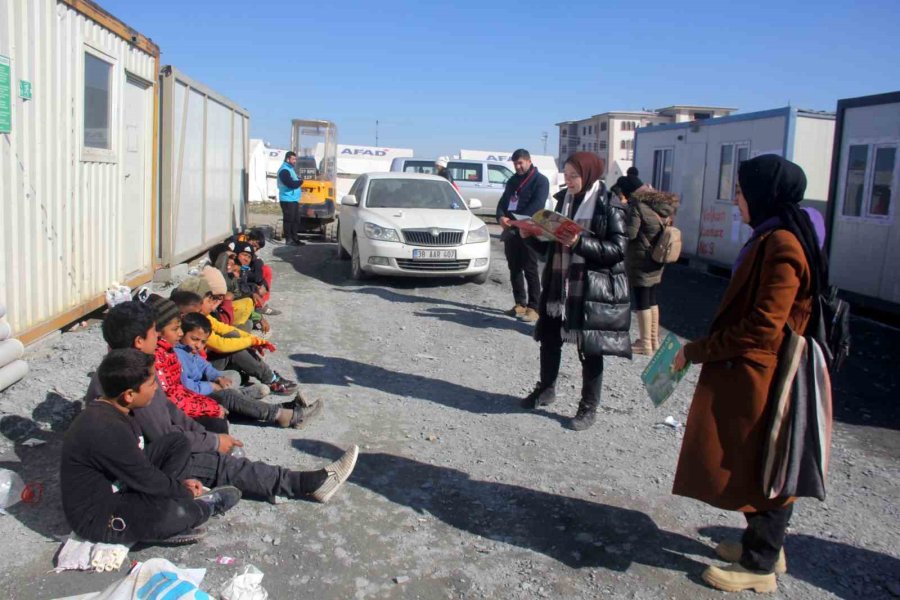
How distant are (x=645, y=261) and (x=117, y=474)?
18.6ft

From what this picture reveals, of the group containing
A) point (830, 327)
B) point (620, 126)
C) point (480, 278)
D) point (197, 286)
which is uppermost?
point (620, 126)

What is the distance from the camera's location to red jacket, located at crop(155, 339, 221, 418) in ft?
15.0

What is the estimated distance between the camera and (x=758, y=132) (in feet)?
42.3

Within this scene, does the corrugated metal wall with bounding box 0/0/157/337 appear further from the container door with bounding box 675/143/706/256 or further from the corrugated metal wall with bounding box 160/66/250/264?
the container door with bounding box 675/143/706/256

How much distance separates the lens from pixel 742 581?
135 inches

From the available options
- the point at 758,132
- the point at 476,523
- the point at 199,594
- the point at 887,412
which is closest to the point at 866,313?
the point at 758,132

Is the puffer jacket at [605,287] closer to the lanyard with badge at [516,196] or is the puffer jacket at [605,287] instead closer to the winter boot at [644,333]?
the winter boot at [644,333]

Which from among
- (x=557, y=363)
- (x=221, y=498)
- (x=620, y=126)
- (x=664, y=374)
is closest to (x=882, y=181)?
(x=557, y=363)

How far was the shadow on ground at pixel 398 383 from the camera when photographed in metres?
6.09

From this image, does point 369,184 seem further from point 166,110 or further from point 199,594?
point 199,594

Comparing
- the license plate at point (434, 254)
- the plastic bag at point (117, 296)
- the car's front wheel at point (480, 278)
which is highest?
the license plate at point (434, 254)

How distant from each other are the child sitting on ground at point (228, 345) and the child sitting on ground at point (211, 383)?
28 centimetres

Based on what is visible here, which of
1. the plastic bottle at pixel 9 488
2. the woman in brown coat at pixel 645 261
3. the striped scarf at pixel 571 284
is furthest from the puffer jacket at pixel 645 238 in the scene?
the plastic bottle at pixel 9 488

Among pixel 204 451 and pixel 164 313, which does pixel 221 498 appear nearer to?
pixel 204 451
